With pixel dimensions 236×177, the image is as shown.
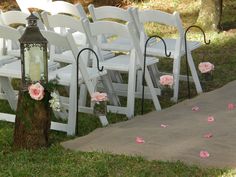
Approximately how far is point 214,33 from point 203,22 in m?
0.53

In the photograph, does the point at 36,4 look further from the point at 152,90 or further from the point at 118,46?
the point at 152,90

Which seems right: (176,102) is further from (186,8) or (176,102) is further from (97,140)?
(186,8)

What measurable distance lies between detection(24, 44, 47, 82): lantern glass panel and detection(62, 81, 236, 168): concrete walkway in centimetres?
70

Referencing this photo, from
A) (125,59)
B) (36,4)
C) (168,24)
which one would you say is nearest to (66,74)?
(125,59)

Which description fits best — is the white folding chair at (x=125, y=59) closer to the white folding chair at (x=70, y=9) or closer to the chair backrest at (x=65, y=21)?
the chair backrest at (x=65, y=21)

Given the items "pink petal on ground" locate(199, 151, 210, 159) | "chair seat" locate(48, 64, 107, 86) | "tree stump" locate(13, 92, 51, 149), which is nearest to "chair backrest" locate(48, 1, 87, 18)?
"chair seat" locate(48, 64, 107, 86)

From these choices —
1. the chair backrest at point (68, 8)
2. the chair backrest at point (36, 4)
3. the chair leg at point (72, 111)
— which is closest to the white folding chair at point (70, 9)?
the chair backrest at point (68, 8)

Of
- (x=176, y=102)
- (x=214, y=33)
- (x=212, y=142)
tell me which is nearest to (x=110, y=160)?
(x=212, y=142)

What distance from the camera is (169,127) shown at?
664cm

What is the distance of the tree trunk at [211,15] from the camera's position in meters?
12.8

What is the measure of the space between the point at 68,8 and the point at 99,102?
5.74 feet

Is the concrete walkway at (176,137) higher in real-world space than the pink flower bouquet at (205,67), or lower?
lower

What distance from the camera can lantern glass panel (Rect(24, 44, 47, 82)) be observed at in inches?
240

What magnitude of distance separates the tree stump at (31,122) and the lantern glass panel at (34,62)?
189 millimetres
